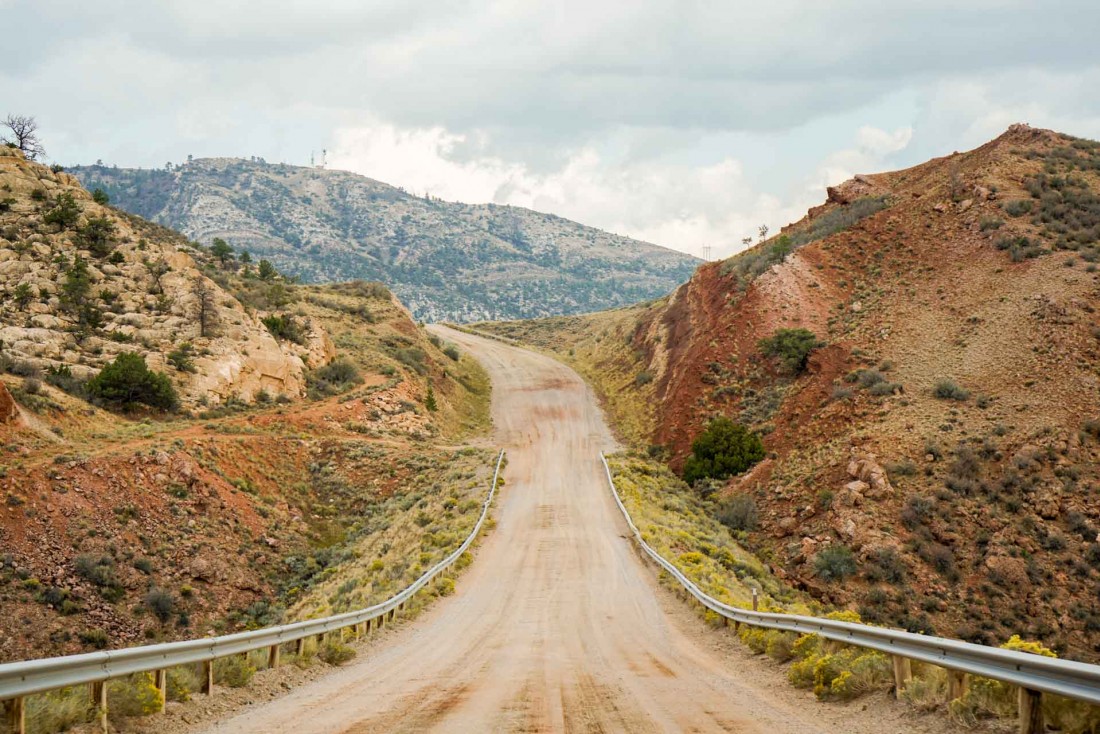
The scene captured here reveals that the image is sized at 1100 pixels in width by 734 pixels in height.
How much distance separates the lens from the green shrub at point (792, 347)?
40781 millimetres

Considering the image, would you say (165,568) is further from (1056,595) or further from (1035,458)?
(1035,458)

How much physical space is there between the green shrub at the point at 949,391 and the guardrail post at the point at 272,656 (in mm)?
30807

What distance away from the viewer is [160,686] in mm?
7832

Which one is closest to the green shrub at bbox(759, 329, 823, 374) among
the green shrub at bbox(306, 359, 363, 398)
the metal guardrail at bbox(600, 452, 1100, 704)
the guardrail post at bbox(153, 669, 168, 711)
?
the green shrub at bbox(306, 359, 363, 398)

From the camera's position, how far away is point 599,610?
17.5 meters

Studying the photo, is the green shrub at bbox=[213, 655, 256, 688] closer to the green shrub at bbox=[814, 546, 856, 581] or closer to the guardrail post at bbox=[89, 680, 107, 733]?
the guardrail post at bbox=[89, 680, 107, 733]

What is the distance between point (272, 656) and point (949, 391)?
3114cm

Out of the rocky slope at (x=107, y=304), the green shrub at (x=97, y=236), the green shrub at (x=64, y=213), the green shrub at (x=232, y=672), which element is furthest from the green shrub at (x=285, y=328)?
the green shrub at (x=232, y=672)

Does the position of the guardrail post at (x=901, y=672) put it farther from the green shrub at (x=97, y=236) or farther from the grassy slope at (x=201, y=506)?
the green shrub at (x=97, y=236)

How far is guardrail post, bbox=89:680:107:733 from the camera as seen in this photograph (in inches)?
267

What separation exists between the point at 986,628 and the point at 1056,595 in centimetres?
266

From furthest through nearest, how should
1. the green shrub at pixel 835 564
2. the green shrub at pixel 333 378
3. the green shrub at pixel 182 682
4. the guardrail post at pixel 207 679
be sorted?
the green shrub at pixel 333 378 < the green shrub at pixel 835 564 < the guardrail post at pixel 207 679 < the green shrub at pixel 182 682

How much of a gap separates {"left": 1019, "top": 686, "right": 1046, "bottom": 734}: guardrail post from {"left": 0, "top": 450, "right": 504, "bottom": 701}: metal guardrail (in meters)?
8.00

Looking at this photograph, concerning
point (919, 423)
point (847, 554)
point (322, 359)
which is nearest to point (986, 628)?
point (847, 554)
